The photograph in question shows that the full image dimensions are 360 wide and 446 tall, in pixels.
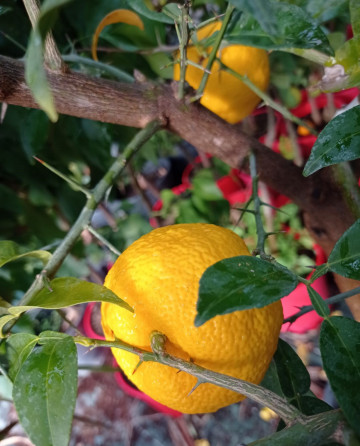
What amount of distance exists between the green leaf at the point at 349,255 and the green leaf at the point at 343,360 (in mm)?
28

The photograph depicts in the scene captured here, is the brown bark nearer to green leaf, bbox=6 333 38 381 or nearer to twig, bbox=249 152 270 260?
twig, bbox=249 152 270 260

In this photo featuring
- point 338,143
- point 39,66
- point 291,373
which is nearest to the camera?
point 39,66

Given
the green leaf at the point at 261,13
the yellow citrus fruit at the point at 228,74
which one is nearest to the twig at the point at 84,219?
the yellow citrus fruit at the point at 228,74

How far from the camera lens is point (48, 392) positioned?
23 centimetres

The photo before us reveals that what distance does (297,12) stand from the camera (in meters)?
0.29

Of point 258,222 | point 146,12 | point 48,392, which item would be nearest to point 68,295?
point 48,392

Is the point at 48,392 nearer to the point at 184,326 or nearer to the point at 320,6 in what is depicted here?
the point at 184,326

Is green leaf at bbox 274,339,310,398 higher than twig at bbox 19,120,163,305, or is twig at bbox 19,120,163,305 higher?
twig at bbox 19,120,163,305

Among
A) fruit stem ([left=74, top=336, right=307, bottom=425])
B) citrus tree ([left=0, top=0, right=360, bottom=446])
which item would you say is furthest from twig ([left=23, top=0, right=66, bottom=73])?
fruit stem ([left=74, top=336, right=307, bottom=425])

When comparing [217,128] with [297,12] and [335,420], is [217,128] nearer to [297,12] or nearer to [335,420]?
[297,12]

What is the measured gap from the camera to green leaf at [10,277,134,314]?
0.23m

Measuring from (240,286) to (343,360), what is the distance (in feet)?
0.23

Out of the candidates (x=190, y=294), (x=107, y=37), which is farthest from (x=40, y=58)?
(x=107, y=37)

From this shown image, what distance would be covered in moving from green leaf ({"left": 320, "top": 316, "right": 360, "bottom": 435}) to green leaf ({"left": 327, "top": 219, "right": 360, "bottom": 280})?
0.09 ft
